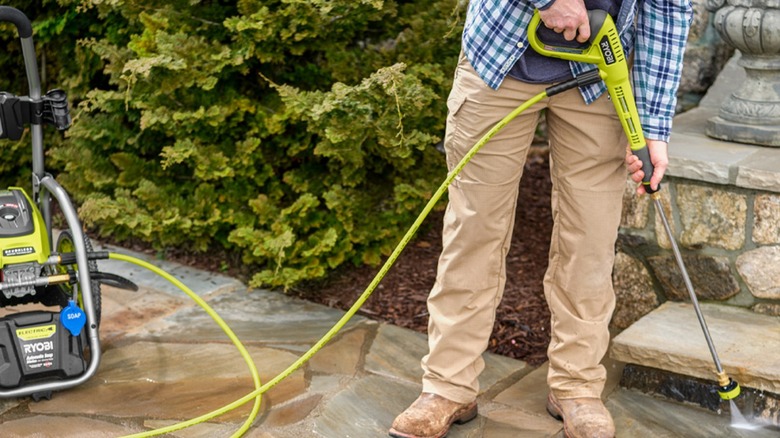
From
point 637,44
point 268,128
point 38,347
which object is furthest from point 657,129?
point 38,347

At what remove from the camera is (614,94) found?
96.1 inches

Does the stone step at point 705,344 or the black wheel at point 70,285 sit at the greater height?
the black wheel at point 70,285

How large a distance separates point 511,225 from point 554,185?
16 centimetres

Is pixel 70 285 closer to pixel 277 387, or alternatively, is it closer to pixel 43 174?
pixel 43 174

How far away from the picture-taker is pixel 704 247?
323 cm

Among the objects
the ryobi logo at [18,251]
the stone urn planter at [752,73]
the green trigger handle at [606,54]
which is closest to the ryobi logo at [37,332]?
the ryobi logo at [18,251]

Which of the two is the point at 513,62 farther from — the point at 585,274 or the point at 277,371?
the point at 277,371

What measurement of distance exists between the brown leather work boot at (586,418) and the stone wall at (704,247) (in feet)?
2.32

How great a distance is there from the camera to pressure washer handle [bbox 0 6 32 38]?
279 cm

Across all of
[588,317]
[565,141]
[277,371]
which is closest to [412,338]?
[277,371]

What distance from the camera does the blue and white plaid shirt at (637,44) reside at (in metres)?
2.41

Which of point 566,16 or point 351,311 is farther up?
point 566,16

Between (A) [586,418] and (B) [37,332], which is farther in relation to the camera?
(B) [37,332]

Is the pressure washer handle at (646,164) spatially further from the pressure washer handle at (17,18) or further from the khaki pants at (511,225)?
the pressure washer handle at (17,18)
